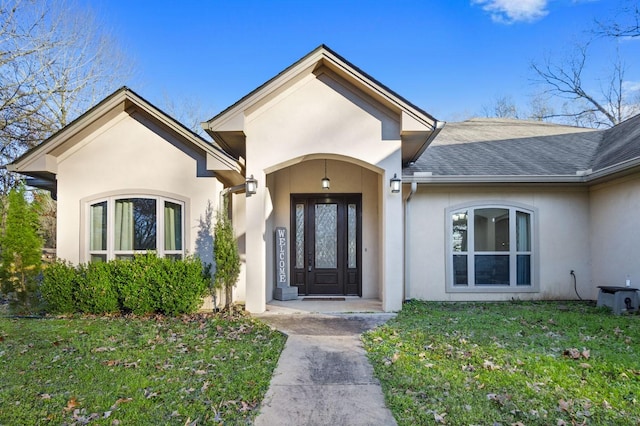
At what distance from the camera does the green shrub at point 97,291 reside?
7.07 metres

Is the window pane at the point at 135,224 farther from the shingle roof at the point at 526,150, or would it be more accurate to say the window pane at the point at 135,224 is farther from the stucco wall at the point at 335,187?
the shingle roof at the point at 526,150

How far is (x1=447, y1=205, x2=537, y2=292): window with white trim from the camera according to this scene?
8.77 m

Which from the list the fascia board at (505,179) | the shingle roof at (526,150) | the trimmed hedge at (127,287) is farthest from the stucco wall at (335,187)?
the trimmed hedge at (127,287)

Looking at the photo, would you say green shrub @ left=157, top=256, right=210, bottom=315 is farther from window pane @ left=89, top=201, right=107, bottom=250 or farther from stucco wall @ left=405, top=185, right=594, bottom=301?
stucco wall @ left=405, top=185, right=594, bottom=301

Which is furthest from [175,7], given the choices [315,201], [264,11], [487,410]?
[487,410]

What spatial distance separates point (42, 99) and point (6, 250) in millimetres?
11578

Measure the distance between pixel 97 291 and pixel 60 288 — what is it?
0.78 metres

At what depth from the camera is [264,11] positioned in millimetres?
14594

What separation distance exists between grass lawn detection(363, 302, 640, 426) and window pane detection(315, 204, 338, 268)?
123 inches

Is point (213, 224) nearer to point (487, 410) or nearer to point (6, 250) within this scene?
point (6, 250)

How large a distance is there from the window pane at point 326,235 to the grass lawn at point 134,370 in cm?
339

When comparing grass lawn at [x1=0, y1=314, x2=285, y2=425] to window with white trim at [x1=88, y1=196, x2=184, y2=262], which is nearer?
grass lawn at [x1=0, y1=314, x2=285, y2=425]

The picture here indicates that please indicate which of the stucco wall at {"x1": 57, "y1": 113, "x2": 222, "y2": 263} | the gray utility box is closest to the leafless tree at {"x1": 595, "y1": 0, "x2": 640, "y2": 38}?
the gray utility box

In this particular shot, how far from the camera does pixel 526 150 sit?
A: 10328mm
